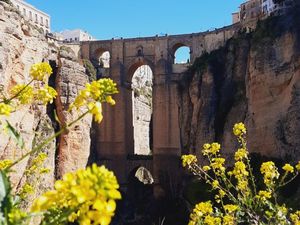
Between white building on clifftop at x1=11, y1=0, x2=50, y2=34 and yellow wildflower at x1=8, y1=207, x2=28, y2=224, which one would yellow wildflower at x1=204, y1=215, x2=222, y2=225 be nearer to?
yellow wildflower at x1=8, y1=207, x2=28, y2=224

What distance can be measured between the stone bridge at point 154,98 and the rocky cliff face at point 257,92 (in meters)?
6.98

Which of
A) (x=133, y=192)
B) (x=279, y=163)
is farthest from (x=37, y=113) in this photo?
(x=133, y=192)

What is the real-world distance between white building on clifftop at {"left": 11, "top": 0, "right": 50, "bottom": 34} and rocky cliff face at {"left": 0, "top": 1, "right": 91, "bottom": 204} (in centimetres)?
3982

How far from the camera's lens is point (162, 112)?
41.6 metres

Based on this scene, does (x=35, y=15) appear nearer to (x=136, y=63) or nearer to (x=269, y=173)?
(x=136, y=63)

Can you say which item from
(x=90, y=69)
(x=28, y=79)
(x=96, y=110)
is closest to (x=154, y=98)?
(x=90, y=69)

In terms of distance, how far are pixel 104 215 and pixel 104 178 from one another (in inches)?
6.1

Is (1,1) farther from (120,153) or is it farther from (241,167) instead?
(120,153)

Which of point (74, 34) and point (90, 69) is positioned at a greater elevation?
point (74, 34)

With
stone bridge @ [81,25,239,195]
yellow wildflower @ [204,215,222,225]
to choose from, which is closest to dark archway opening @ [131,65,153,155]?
stone bridge @ [81,25,239,195]

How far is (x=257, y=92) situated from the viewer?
2389cm

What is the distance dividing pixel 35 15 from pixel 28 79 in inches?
2034

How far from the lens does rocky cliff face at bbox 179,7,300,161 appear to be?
21453 mm

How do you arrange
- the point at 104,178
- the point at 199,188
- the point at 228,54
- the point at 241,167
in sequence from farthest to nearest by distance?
1. the point at 228,54
2. the point at 199,188
3. the point at 241,167
4. the point at 104,178
